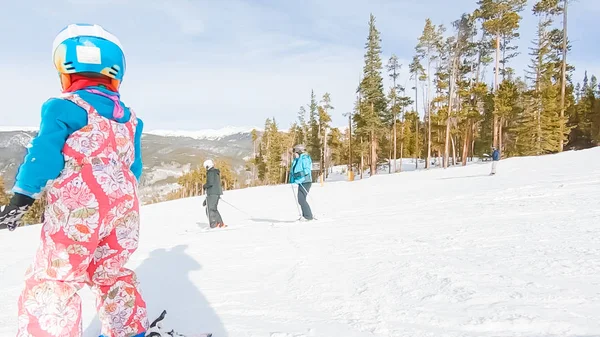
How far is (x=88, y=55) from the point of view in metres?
1.92

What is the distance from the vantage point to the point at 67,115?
1794mm

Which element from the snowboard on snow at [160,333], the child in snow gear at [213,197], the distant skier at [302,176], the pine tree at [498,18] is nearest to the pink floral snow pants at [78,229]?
the snowboard on snow at [160,333]

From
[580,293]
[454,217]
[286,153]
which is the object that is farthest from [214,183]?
[286,153]

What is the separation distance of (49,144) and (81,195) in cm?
29

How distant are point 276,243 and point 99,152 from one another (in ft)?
13.2

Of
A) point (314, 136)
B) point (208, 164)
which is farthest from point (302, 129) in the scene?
point (208, 164)

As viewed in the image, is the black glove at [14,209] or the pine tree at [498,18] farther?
the pine tree at [498,18]

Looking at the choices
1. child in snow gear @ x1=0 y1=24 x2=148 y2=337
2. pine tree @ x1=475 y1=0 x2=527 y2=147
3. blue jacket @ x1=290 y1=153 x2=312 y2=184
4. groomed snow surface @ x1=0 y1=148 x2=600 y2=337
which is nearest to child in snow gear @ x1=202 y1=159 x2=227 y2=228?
blue jacket @ x1=290 y1=153 x2=312 y2=184

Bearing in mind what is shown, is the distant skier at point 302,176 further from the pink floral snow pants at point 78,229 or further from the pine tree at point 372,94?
the pine tree at point 372,94

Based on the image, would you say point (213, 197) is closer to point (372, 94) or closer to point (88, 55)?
→ point (88, 55)

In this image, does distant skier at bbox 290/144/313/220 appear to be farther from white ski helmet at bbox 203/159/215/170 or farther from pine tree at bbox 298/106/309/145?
pine tree at bbox 298/106/309/145

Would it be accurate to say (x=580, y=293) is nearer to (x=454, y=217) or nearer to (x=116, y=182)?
(x=116, y=182)

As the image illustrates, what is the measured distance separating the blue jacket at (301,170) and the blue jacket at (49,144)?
6.69 metres

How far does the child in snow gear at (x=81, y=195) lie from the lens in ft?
5.71
